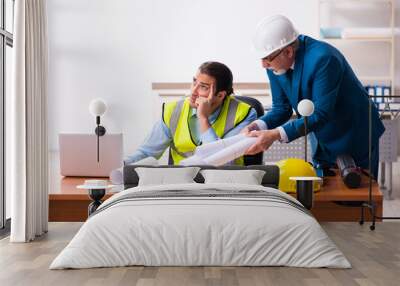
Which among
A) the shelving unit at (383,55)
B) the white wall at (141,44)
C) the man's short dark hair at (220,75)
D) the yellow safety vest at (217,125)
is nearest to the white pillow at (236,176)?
the yellow safety vest at (217,125)

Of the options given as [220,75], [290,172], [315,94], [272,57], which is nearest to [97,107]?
[220,75]

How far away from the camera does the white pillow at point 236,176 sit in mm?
5590

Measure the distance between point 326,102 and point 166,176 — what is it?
1581 millimetres

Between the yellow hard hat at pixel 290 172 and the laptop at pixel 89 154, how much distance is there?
143 cm

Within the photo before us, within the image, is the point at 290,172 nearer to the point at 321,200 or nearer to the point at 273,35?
the point at 321,200

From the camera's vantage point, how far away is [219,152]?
20.1ft

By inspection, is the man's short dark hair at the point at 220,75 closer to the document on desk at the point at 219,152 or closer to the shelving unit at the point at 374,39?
the document on desk at the point at 219,152

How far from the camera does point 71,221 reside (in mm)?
6160

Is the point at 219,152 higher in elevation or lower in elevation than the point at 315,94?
lower

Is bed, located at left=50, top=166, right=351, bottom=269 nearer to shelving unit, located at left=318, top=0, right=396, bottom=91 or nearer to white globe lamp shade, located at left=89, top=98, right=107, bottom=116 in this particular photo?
white globe lamp shade, located at left=89, top=98, right=107, bottom=116

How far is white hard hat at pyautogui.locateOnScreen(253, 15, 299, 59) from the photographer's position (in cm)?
614

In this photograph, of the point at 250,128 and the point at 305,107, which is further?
the point at 250,128

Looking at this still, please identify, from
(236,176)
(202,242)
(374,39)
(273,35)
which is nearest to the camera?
(202,242)

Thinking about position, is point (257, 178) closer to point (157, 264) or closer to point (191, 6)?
point (157, 264)
